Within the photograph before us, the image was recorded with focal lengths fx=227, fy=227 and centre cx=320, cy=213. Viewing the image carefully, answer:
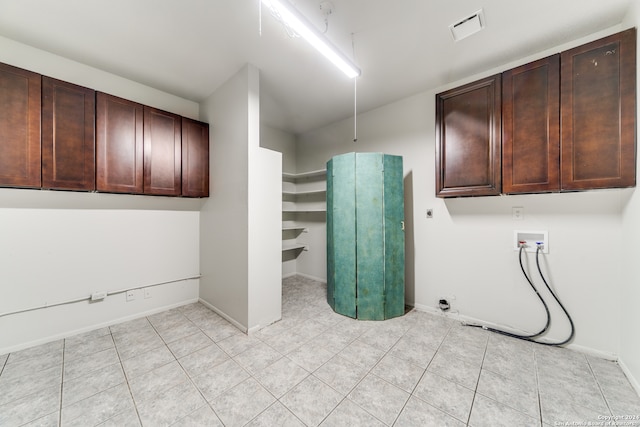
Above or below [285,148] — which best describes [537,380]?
below

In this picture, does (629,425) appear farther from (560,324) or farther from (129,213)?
(129,213)

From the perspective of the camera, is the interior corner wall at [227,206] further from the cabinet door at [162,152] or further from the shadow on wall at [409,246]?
the shadow on wall at [409,246]

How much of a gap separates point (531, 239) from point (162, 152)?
3.98 metres

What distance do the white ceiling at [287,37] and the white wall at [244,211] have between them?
1.21 ft

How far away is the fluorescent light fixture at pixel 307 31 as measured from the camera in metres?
1.35

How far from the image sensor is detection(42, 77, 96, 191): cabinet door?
1.96m

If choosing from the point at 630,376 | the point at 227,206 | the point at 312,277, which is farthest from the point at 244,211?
the point at 630,376

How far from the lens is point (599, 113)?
1705mm

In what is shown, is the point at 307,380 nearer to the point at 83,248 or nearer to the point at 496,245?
the point at 496,245

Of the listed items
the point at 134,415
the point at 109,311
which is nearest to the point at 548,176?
the point at 134,415

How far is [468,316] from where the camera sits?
8.37ft

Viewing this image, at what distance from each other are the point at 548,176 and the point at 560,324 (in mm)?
1370

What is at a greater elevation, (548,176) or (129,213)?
(548,176)

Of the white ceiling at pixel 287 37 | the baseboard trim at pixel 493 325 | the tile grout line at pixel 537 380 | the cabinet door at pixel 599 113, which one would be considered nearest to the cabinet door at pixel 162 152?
the white ceiling at pixel 287 37
